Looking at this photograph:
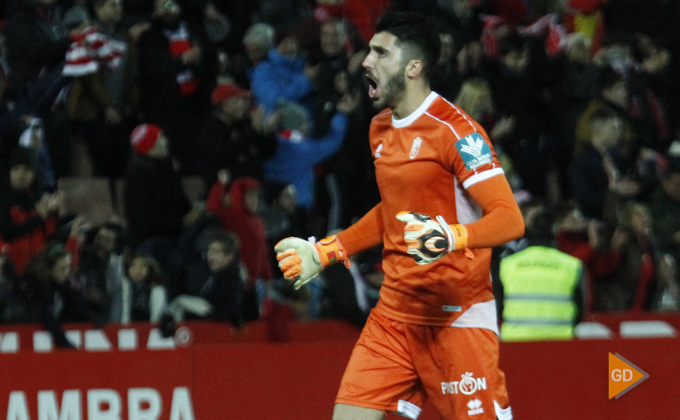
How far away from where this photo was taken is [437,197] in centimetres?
423

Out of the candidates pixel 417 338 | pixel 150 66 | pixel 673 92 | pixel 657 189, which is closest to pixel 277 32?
pixel 150 66

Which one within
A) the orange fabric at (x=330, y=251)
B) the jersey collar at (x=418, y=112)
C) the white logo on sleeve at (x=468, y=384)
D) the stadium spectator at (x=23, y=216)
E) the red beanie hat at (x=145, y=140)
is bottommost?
the stadium spectator at (x=23, y=216)

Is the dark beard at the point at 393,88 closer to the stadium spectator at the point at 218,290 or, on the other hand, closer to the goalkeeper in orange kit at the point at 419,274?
the goalkeeper in orange kit at the point at 419,274

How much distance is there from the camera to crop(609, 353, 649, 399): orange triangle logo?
6863mm

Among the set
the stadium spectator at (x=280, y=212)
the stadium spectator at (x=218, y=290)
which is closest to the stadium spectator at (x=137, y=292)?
the stadium spectator at (x=218, y=290)

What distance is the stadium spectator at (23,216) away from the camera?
8016 millimetres

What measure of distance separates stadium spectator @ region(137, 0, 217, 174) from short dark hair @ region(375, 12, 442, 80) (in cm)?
484

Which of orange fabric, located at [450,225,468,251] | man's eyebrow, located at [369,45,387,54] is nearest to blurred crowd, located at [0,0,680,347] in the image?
man's eyebrow, located at [369,45,387,54]

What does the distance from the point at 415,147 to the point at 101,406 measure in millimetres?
3207

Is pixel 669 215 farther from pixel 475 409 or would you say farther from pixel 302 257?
pixel 302 257

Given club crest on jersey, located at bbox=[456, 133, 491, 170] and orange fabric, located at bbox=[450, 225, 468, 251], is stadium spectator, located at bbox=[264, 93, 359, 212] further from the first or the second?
orange fabric, located at bbox=[450, 225, 468, 251]

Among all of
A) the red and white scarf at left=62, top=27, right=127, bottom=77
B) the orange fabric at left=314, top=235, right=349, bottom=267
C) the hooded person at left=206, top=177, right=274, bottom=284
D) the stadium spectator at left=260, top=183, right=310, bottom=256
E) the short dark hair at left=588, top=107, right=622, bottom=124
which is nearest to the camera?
the orange fabric at left=314, top=235, right=349, bottom=267

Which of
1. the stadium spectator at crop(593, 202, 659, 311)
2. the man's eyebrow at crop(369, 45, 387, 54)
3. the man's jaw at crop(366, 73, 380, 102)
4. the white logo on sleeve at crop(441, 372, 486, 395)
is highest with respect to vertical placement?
the man's eyebrow at crop(369, 45, 387, 54)

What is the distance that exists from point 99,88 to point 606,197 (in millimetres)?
4841
